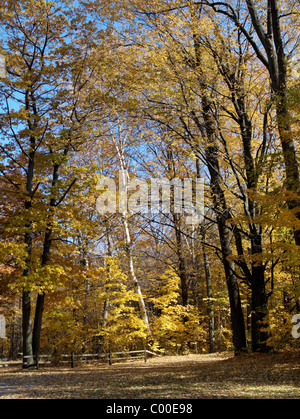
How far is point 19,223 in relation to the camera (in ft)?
34.4

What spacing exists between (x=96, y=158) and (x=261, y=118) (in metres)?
9.25

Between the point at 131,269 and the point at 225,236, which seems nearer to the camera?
the point at 225,236

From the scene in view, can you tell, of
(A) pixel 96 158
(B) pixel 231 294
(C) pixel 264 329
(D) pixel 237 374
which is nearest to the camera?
(D) pixel 237 374

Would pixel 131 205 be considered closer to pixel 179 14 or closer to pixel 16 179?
pixel 16 179

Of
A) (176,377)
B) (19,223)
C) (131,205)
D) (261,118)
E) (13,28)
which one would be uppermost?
(13,28)

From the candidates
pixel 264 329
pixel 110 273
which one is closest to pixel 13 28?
pixel 110 273

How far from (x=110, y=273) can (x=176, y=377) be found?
7.83 meters

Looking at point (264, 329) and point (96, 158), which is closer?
point (264, 329)

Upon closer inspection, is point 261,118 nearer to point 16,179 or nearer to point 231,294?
point 231,294

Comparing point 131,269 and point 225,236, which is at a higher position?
point 225,236

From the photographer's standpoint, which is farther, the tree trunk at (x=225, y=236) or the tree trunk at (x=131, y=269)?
the tree trunk at (x=131, y=269)

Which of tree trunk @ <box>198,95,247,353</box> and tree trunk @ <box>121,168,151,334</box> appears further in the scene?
tree trunk @ <box>121,168,151,334</box>

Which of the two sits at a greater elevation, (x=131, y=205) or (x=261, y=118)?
(x=261, y=118)

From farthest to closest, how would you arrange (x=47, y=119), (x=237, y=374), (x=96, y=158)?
1. (x=96, y=158)
2. (x=47, y=119)
3. (x=237, y=374)
